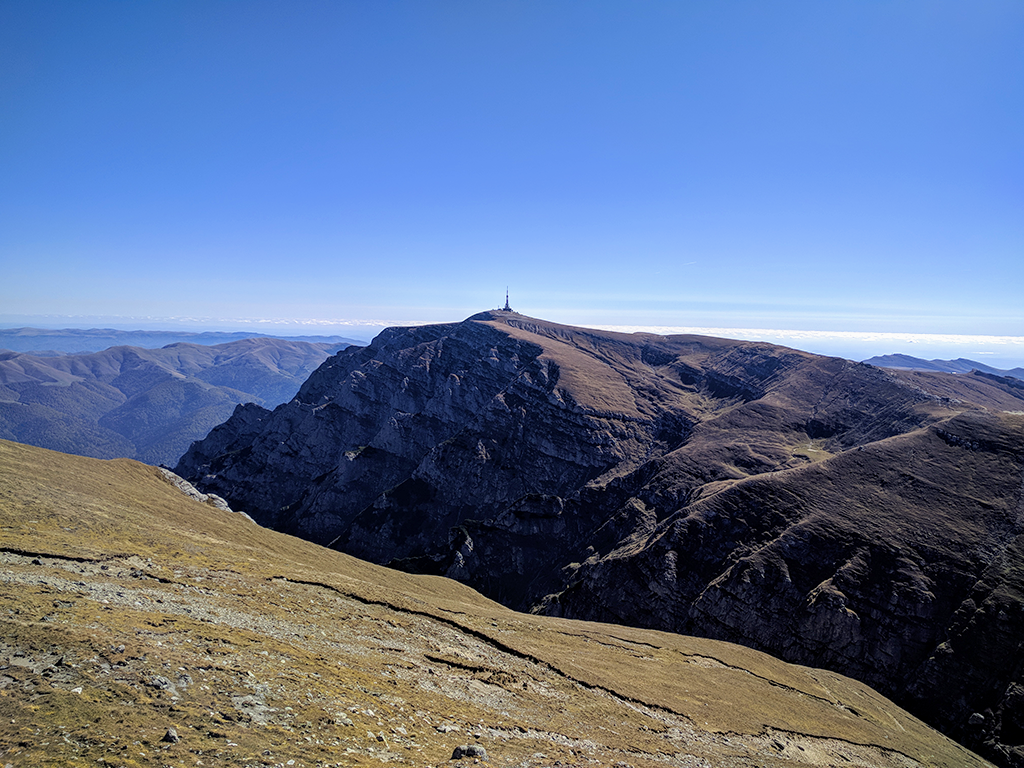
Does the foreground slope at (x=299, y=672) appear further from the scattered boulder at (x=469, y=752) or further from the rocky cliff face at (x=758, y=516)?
the rocky cliff face at (x=758, y=516)

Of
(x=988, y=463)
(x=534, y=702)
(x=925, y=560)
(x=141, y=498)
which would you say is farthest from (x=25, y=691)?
(x=988, y=463)

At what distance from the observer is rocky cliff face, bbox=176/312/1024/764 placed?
75062mm

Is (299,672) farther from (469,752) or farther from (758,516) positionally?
(758,516)

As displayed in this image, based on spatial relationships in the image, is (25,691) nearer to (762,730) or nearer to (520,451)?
(762,730)

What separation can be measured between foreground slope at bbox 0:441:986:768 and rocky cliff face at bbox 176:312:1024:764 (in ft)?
61.0

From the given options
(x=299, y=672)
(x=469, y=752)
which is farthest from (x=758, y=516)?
(x=299, y=672)

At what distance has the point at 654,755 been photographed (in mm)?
30703

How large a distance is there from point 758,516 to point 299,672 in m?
101

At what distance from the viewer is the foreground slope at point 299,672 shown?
58.5ft

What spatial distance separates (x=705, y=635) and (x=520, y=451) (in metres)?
98.7

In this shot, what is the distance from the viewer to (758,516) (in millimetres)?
99312

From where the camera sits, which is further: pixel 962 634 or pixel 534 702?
pixel 962 634

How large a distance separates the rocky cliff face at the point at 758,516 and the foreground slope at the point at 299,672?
61.0 feet

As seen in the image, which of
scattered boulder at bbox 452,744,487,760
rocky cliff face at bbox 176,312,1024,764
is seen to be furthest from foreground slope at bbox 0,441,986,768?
rocky cliff face at bbox 176,312,1024,764
